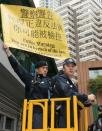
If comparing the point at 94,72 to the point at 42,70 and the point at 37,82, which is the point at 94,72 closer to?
the point at 42,70

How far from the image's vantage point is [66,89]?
412cm

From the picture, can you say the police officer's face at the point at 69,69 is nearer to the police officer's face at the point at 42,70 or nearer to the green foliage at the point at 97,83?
the police officer's face at the point at 42,70

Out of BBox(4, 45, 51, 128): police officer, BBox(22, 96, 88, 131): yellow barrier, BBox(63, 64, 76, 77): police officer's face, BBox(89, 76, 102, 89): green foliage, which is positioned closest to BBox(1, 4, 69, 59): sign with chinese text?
BBox(4, 45, 51, 128): police officer

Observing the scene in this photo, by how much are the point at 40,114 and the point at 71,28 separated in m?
121

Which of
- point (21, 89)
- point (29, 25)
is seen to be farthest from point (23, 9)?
point (21, 89)

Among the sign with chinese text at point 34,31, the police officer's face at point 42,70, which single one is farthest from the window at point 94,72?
the police officer's face at point 42,70

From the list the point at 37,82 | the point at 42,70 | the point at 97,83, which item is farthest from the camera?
the point at 97,83

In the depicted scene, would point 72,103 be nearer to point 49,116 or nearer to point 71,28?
point 49,116

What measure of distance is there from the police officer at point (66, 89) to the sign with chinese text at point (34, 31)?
1087mm

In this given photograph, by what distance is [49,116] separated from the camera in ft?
13.3

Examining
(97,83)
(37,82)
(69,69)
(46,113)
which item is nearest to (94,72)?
(97,83)

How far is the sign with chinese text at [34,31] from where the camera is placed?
17.1 feet

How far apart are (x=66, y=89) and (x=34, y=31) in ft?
5.67

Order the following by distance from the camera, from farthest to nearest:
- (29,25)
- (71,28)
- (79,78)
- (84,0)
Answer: (84,0) → (71,28) → (79,78) → (29,25)
